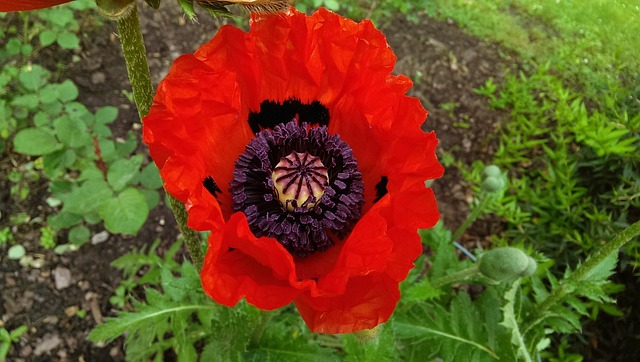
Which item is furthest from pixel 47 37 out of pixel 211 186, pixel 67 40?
pixel 211 186

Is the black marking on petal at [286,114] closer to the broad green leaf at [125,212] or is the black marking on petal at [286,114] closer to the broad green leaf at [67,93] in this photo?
the broad green leaf at [125,212]

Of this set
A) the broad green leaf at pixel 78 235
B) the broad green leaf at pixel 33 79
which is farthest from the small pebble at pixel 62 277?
the broad green leaf at pixel 33 79

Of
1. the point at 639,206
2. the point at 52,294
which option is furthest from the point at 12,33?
the point at 639,206

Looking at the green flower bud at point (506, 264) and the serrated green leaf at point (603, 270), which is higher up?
the green flower bud at point (506, 264)

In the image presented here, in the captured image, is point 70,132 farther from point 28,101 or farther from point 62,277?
point 62,277

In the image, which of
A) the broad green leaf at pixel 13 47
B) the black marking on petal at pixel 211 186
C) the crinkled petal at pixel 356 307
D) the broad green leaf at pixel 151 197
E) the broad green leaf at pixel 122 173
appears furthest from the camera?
the broad green leaf at pixel 13 47

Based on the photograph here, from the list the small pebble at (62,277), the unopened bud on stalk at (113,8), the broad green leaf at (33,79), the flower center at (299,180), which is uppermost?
the unopened bud on stalk at (113,8)

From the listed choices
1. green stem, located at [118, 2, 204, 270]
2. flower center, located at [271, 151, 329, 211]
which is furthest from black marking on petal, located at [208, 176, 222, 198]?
green stem, located at [118, 2, 204, 270]
